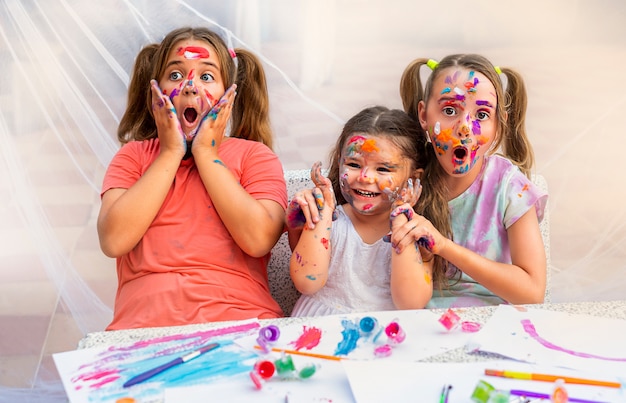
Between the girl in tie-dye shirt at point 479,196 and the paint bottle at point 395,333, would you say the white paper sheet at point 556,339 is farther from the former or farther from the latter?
the girl in tie-dye shirt at point 479,196

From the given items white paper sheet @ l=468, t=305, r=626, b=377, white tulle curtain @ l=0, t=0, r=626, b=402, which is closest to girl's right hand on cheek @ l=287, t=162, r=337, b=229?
white paper sheet @ l=468, t=305, r=626, b=377

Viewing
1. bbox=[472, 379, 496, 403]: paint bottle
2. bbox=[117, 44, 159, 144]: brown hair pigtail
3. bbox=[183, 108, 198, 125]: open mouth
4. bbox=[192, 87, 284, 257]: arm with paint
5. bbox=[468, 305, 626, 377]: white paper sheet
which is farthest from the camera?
bbox=[117, 44, 159, 144]: brown hair pigtail

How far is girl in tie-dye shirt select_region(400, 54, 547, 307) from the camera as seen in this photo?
1576 millimetres

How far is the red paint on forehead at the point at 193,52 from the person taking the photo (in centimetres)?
171

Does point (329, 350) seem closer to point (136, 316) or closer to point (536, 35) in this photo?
point (136, 316)

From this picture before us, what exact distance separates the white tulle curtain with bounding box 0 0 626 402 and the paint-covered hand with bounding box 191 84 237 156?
0.80m

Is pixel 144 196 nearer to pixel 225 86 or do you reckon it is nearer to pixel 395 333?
pixel 225 86

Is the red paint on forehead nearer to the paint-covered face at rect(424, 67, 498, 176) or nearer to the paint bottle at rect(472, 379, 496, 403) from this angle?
the paint-covered face at rect(424, 67, 498, 176)

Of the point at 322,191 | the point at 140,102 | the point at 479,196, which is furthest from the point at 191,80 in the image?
the point at 479,196

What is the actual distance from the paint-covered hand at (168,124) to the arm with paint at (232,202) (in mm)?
33

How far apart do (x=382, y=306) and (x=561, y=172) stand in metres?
1.37

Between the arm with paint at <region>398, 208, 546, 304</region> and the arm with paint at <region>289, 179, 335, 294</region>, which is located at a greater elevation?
the arm with paint at <region>398, 208, 546, 304</region>

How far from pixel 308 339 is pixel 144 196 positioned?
60 centimetres

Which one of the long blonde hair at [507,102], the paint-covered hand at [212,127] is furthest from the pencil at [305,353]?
the long blonde hair at [507,102]
